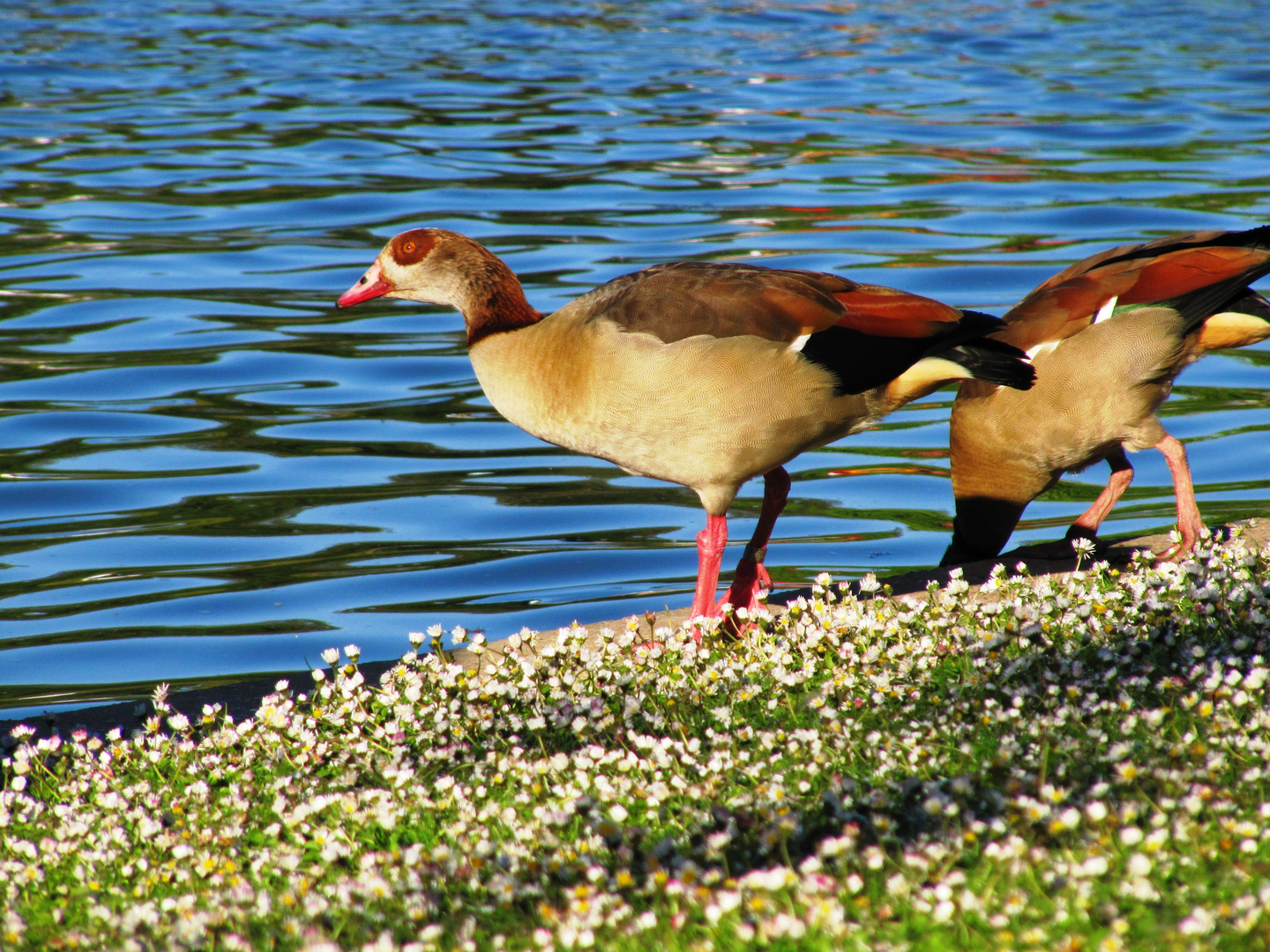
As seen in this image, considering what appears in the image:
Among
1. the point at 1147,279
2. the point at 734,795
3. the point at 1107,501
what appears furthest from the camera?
the point at 1107,501

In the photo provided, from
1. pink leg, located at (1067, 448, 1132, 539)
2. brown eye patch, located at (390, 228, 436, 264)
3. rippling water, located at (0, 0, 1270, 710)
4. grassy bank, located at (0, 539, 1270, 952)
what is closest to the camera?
grassy bank, located at (0, 539, 1270, 952)

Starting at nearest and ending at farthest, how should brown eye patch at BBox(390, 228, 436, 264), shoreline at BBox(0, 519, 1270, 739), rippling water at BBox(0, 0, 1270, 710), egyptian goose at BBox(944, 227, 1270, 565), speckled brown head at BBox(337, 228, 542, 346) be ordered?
shoreline at BBox(0, 519, 1270, 739) < speckled brown head at BBox(337, 228, 542, 346) < brown eye patch at BBox(390, 228, 436, 264) < egyptian goose at BBox(944, 227, 1270, 565) < rippling water at BBox(0, 0, 1270, 710)

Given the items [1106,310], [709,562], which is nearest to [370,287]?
[709,562]

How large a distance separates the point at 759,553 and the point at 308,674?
2.06 m

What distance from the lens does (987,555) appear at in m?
7.40

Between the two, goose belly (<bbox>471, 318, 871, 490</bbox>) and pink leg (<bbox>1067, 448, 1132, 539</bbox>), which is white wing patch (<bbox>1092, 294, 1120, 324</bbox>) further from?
goose belly (<bbox>471, 318, 871, 490</bbox>)

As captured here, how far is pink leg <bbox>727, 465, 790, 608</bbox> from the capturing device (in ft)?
20.7

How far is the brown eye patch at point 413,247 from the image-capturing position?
642cm

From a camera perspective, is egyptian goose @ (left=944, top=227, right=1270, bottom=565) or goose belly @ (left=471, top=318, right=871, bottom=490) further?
egyptian goose @ (left=944, top=227, right=1270, bottom=565)

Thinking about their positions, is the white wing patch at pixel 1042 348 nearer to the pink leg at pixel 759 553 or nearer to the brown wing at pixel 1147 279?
the brown wing at pixel 1147 279

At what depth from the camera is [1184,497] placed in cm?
671

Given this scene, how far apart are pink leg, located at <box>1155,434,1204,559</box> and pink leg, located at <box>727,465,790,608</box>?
177cm

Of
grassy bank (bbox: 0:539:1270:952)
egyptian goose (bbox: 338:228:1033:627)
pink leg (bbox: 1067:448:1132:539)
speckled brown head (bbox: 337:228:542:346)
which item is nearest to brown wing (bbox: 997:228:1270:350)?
egyptian goose (bbox: 338:228:1033:627)

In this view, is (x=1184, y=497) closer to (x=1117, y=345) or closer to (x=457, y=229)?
(x=1117, y=345)
